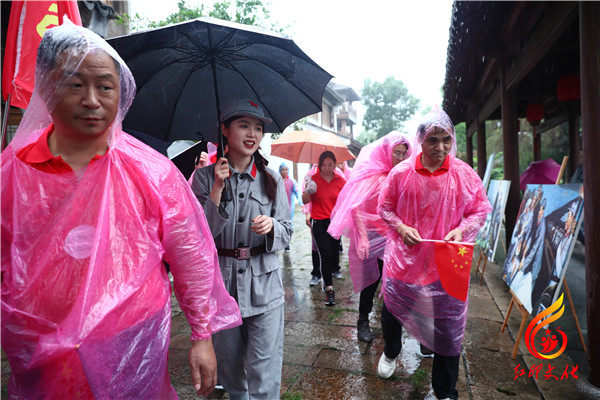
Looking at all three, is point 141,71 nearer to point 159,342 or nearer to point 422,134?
point 159,342

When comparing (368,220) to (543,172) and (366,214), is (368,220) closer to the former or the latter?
(366,214)

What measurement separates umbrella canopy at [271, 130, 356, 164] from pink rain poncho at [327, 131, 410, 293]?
8.11 feet

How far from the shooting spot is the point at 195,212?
1.35 m

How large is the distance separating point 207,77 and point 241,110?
45 centimetres

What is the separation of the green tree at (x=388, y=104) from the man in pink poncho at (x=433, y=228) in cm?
4718

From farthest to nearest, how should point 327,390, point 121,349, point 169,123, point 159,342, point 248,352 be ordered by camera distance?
point 327,390 < point 169,123 < point 248,352 < point 159,342 < point 121,349

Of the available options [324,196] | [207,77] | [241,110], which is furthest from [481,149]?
[241,110]

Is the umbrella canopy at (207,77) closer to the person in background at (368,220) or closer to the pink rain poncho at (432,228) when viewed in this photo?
the pink rain poncho at (432,228)

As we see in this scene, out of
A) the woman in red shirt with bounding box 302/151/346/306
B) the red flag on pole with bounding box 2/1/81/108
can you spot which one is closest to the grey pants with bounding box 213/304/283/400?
the red flag on pole with bounding box 2/1/81/108

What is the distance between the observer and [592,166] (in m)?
2.53

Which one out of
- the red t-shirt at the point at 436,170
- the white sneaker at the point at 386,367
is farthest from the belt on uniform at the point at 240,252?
the white sneaker at the point at 386,367

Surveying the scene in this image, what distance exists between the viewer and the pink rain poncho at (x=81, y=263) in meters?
1.02

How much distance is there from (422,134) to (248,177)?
123cm

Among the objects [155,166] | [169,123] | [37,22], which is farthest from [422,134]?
[37,22]
